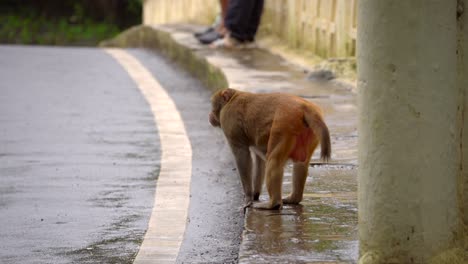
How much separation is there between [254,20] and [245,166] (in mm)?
8126

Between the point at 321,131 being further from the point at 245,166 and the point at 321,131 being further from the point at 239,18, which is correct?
the point at 239,18

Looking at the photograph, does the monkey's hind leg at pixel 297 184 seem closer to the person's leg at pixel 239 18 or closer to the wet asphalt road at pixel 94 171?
the wet asphalt road at pixel 94 171

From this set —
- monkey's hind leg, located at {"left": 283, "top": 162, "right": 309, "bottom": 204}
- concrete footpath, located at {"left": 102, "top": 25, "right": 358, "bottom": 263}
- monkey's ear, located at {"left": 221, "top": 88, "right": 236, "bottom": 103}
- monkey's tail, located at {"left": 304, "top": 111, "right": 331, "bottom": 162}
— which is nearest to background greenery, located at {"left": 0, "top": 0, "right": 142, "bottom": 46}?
concrete footpath, located at {"left": 102, "top": 25, "right": 358, "bottom": 263}

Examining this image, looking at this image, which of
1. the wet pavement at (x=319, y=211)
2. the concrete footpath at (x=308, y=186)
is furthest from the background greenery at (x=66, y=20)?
the wet pavement at (x=319, y=211)

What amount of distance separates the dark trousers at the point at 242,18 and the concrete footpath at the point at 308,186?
934 millimetres

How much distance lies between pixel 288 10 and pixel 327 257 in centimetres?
965

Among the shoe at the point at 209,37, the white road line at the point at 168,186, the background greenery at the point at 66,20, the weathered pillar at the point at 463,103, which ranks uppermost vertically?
the weathered pillar at the point at 463,103

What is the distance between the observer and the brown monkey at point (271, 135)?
18.6 ft

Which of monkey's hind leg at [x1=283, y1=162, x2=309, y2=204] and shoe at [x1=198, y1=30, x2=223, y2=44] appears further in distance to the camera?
shoe at [x1=198, y1=30, x2=223, y2=44]

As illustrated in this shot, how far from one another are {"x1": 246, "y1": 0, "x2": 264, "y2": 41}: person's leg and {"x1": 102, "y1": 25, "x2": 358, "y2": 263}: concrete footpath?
1.10 meters

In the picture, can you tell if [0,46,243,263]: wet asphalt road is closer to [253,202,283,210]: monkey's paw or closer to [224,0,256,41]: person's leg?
[253,202,283,210]: monkey's paw

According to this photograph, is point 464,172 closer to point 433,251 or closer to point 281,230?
point 433,251

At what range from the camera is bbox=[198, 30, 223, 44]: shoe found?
47.6ft

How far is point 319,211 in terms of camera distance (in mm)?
5742
